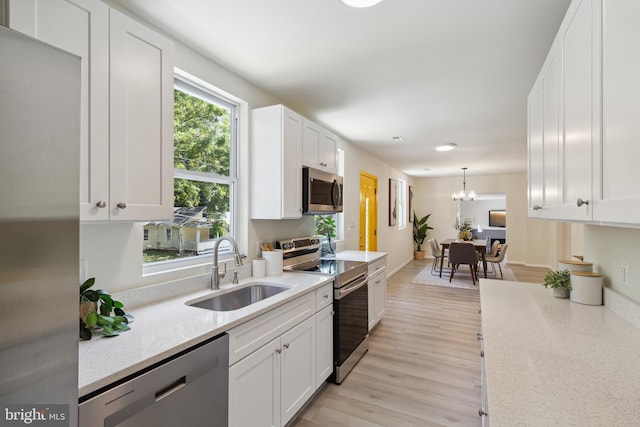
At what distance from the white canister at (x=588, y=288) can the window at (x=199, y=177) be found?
2354 millimetres

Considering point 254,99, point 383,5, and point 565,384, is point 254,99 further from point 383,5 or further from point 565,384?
point 565,384

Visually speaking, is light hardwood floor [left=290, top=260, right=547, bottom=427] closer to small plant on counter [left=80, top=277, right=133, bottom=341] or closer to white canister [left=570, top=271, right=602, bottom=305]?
white canister [left=570, top=271, right=602, bottom=305]

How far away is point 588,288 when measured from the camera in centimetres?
179

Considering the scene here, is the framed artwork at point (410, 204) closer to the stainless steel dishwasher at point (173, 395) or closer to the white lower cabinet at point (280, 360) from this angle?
the white lower cabinet at point (280, 360)

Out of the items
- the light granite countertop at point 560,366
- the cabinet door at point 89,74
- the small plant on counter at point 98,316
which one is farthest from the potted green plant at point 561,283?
the cabinet door at point 89,74

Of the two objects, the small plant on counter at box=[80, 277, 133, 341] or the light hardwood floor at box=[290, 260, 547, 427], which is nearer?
the small plant on counter at box=[80, 277, 133, 341]

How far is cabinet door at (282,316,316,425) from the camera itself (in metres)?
1.87

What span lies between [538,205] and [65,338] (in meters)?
2.20

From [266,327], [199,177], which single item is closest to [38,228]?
[266,327]

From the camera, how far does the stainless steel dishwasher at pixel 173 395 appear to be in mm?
969

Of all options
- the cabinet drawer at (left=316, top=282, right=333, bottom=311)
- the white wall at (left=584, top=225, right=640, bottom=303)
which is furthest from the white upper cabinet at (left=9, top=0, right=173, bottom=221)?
the white wall at (left=584, top=225, right=640, bottom=303)

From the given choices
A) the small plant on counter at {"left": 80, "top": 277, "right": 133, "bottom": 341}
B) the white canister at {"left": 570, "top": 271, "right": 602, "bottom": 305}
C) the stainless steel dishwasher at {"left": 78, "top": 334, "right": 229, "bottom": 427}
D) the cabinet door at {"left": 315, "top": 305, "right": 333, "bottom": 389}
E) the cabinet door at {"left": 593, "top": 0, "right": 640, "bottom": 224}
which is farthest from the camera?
the cabinet door at {"left": 315, "top": 305, "right": 333, "bottom": 389}

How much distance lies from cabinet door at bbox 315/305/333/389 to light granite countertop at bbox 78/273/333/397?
0.49m

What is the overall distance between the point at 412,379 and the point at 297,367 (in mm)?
1175
